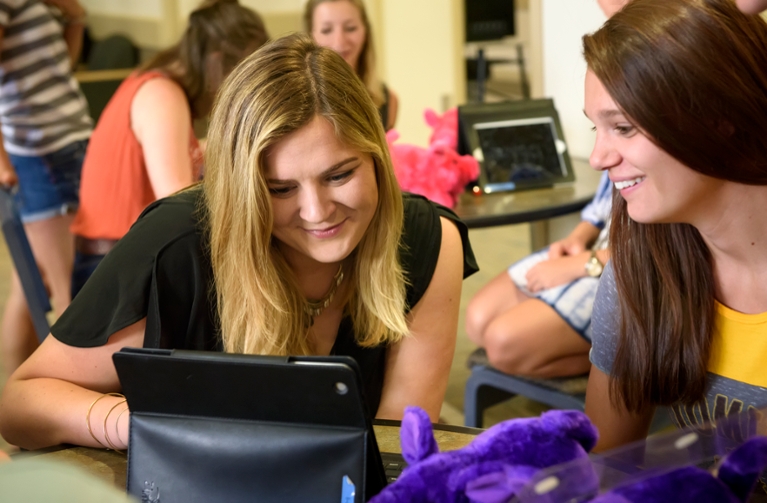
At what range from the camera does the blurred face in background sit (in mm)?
3088

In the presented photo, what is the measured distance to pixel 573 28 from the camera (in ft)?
9.91

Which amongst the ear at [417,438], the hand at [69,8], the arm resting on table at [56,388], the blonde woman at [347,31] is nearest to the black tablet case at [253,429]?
the ear at [417,438]

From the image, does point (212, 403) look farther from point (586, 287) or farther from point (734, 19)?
point (586, 287)

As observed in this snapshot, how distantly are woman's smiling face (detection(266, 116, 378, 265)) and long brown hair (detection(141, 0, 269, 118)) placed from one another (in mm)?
1113

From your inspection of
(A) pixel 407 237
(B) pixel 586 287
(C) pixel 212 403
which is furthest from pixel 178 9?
(C) pixel 212 403

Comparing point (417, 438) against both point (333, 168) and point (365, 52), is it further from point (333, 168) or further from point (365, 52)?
point (365, 52)

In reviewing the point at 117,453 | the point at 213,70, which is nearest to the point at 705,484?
the point at 117,453

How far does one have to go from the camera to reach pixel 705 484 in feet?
2.24

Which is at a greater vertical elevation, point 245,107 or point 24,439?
point 245,107

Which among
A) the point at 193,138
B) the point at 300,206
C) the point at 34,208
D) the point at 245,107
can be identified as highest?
the point at 245,107

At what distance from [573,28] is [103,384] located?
88.9 inches

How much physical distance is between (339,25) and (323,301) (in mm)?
1849

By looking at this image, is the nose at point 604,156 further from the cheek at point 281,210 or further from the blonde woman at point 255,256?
the cheek at point 281,210

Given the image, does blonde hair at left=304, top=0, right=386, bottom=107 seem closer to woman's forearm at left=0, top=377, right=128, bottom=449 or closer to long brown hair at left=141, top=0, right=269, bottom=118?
long brown hair at left=141, top=0, right=269, bottom=118
